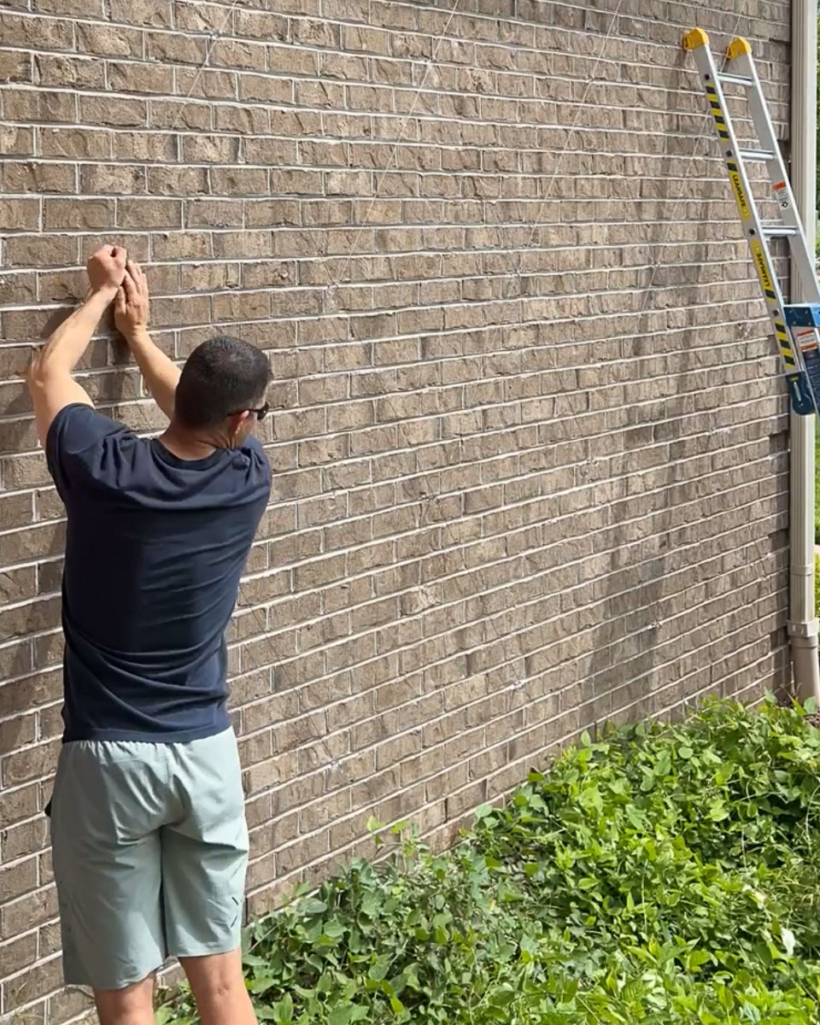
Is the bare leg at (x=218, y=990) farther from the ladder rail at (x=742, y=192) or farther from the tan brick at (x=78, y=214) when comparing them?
the ladder rail at (x=742, y=192)

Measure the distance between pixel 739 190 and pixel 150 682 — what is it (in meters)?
4.53

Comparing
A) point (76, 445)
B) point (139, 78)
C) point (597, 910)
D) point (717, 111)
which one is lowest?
point (597, 910)

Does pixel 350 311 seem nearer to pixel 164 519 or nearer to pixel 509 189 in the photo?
pixel 509 189

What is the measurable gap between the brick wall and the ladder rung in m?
0.15

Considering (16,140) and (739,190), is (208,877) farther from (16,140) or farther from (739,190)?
(739,190)

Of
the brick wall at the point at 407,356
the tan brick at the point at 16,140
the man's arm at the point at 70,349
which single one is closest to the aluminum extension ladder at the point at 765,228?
the brick wall at the point at 407,356

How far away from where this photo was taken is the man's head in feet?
11.9

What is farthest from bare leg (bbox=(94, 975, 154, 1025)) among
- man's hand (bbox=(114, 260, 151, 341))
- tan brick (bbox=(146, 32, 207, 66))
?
tan brick (bbox=(146, 32, 207, 66))

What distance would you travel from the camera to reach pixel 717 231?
7426 mm

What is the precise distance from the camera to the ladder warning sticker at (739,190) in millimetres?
7059

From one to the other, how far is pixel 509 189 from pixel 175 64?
1.88 m

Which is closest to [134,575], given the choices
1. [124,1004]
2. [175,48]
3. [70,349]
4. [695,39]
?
[70,349]

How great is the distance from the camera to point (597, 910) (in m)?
5.26

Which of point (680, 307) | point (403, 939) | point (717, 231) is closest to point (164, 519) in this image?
point (403, 939)
